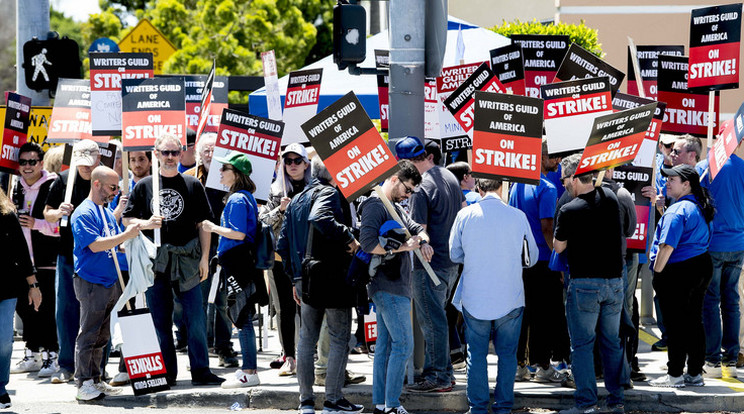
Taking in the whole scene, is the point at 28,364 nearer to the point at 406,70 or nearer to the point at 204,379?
the point at 204,379

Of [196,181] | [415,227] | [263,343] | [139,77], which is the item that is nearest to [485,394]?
[415,227]

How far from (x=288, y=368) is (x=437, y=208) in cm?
207

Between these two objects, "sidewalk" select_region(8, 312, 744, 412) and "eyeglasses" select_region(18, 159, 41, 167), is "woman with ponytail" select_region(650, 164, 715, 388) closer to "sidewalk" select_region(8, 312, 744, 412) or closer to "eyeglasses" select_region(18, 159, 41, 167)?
"sidewalk" select_region(8, 312, 744, 412)

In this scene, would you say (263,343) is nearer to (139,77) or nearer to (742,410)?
(139,77)

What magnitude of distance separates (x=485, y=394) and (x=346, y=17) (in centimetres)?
349

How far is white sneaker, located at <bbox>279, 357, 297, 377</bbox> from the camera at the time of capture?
31.0 ft

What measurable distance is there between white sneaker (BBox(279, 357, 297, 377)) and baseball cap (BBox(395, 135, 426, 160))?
223cm

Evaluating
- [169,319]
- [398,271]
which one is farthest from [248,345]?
[398,271]

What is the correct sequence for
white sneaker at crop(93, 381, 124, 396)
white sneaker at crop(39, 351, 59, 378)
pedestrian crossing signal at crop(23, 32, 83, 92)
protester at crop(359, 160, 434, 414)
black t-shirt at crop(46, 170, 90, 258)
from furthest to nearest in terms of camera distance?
1. pedestrian crossing signal at crop(23, 32, 83, 92)
2. white sneaker at crop(39, 351, 59, 378)
3. black t-shirt at crop(46, 170, 90, 258)
4. white sneaker at crop(93, 381, 124, 396)
5. protester at crop(359, 160, 434, 414)

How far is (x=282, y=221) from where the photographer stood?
972 cm

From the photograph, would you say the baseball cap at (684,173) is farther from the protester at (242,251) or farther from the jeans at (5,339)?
the jeans at (5,339)

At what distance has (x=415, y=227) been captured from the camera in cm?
806

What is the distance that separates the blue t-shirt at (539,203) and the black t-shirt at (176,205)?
8.89ft

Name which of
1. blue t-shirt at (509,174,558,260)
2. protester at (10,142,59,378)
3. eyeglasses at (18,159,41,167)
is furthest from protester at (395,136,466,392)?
eyeglasses at (18,159,41,167)
